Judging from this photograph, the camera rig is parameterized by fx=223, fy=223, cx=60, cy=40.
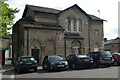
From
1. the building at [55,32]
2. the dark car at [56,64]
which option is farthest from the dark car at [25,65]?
the building at [55,32]

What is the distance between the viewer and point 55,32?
33.3 m

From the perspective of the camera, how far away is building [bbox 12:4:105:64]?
3142cm

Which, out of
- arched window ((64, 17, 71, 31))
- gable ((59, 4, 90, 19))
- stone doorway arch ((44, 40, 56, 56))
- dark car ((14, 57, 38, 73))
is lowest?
dark car ((14, 57, 38, 73))

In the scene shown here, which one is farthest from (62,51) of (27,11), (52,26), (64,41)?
(27,11)

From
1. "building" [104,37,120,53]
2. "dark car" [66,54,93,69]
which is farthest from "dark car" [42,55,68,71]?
"building" [104,37,120,53]

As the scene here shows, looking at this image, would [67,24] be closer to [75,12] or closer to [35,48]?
[75,12]

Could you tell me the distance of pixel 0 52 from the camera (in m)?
34.2

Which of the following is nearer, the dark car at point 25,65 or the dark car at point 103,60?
the dark car at point 25,65

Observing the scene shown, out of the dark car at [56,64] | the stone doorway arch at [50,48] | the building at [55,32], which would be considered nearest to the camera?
the dark car at [56,64]

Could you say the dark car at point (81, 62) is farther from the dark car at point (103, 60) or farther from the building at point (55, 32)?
the building at point (55, 32)

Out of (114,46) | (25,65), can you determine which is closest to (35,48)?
(25,65)

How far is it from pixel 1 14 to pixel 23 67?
6806mm

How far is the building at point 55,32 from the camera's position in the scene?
31422 mm

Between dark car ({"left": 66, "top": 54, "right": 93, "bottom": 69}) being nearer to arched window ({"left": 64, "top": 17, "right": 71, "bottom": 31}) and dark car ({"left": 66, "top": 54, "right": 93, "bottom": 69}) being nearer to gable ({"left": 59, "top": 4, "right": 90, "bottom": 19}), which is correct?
arched window ({"left": 64, "top": 17, "right": 71, "bottom": 31})
